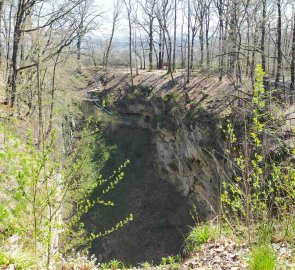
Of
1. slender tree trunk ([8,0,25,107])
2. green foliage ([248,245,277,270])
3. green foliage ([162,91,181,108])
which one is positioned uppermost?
slender tree trunk ([8,0,25,107])

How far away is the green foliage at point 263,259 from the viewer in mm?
4234

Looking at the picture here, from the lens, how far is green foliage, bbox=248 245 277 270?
4.23m

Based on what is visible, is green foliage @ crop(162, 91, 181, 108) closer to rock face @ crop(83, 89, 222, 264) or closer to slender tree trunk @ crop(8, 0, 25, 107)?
rock face @ crop(83, 89, 222, 264)

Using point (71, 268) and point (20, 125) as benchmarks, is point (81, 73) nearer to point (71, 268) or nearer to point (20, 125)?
point (20, 125)

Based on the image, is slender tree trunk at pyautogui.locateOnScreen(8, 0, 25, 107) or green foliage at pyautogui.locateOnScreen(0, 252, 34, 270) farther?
slender tree trunk at pyautogui.locateOnScreen(8, 0, 25, 107)

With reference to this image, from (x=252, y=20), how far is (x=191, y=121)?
5.96 meters

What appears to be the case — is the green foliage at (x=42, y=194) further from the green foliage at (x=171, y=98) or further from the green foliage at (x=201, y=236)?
the green foliage at (x=171, y=98)

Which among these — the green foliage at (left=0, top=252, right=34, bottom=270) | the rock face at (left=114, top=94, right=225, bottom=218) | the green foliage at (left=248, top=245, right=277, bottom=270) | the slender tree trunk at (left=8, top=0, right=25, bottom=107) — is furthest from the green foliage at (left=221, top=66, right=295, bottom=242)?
the slender tree trunk at (left=8, top=0, right=25, bottom=107)

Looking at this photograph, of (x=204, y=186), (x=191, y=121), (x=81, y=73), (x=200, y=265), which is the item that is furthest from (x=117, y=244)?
(x=81, y=73)

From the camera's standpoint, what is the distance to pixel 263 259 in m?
4.26

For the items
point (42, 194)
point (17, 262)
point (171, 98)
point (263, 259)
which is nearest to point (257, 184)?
point (263, 259)

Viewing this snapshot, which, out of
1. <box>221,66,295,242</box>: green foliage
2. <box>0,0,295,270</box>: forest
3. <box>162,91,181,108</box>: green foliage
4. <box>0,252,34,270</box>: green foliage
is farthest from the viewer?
<box>162,91,181,108</box>: green foliage

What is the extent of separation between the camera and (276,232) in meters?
5.68

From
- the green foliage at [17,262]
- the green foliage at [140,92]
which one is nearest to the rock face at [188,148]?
the green foliage at [140,92]
